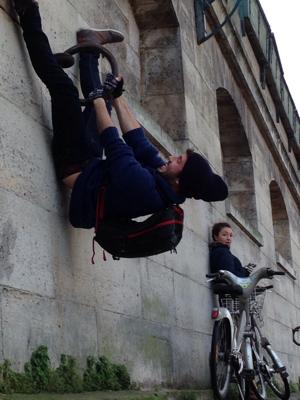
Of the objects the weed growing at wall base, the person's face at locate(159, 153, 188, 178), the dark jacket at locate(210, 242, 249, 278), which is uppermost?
the dark jacket at locate(210, 242, 249, 278)

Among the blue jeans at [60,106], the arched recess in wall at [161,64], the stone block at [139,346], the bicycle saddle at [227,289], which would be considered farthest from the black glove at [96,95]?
the arched recess in wall at [161,64]

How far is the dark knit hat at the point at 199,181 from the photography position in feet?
15.7

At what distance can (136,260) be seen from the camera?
6.12 meters

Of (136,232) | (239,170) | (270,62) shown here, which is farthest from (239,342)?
(270,62)

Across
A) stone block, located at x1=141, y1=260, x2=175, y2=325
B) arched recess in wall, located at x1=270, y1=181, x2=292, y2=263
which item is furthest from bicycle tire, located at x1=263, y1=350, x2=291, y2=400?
arched recess in wall, located at x1=270, y1=181, x2=292, y2=263

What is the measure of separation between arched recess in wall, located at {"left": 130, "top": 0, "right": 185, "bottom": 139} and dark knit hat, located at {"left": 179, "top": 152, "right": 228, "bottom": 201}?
3300 millimetres

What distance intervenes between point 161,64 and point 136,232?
148 inches

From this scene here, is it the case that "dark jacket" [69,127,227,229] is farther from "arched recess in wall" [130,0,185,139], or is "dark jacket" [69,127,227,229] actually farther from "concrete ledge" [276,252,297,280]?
"concrete ledge" [276,252,297,280]

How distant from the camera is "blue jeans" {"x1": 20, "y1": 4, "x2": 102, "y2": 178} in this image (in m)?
4.63

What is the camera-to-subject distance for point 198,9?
9.38m

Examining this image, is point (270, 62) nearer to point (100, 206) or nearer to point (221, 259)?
point (221, 259)

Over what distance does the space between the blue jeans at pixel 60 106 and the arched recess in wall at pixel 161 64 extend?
304cm

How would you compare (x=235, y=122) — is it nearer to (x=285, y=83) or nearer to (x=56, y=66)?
(x=285, y=83)

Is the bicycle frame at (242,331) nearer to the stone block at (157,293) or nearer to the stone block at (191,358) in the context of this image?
the stone block at (191,358)
